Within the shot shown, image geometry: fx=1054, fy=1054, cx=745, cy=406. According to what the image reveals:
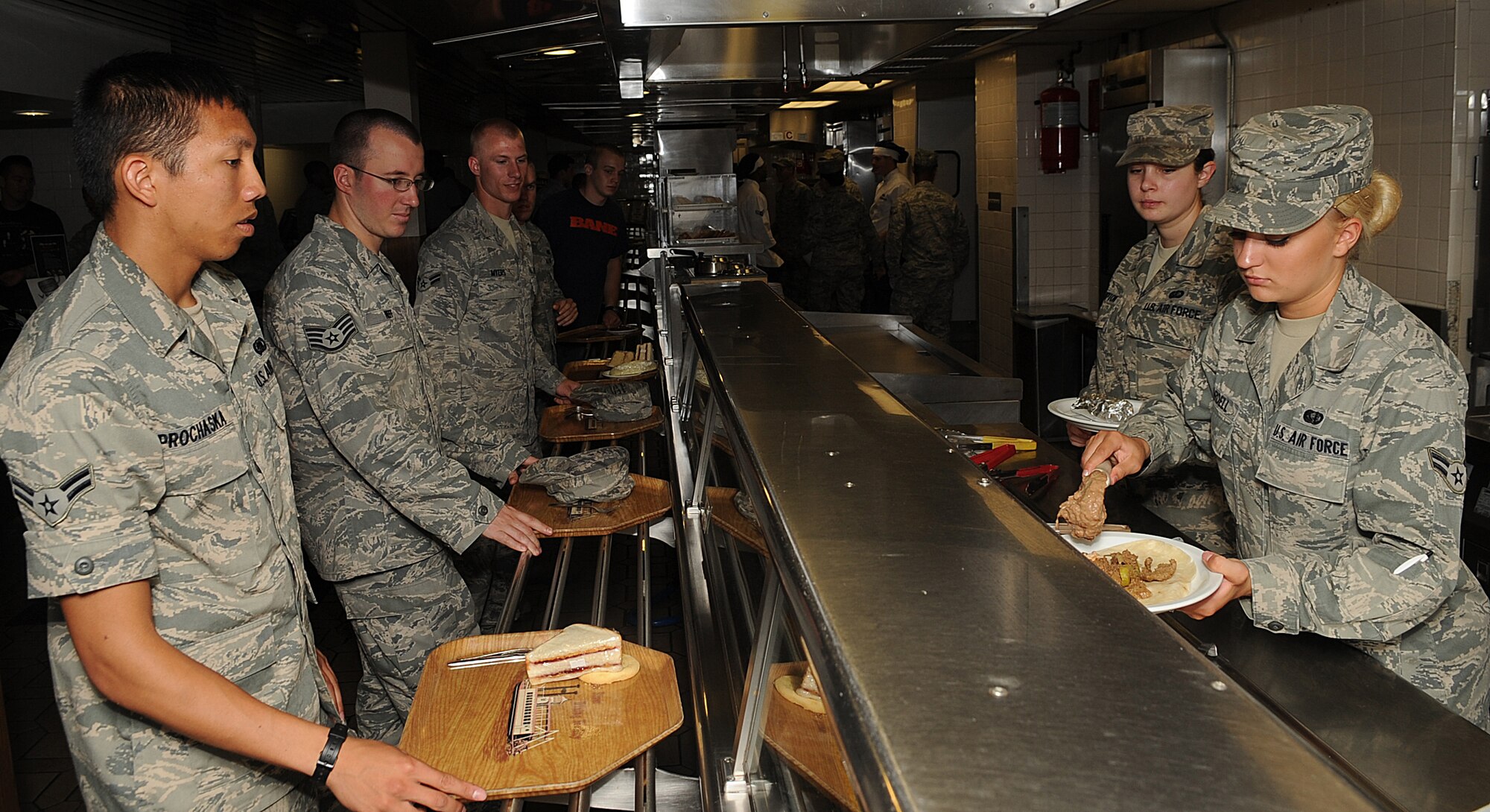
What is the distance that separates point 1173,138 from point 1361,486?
69.1 inches

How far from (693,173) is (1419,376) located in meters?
7.76

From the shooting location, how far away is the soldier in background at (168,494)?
139cm

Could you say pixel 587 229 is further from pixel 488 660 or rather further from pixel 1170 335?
pixel 488 660

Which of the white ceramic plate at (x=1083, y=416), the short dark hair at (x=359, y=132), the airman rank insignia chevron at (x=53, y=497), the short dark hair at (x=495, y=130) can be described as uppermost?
the short dark hair at (x=495, y=130)

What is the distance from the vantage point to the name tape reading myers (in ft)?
5.09

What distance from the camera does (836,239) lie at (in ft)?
35.8

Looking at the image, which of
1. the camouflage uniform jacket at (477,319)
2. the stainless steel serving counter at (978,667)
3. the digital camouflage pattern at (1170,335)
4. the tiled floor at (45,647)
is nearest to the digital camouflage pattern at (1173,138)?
the digital camouflage pattern at (1170,335)

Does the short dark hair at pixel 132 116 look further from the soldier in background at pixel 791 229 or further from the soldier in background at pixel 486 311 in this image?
the soldier in background at pixel 791 229

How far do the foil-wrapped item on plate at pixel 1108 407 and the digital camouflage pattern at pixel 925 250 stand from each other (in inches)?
262

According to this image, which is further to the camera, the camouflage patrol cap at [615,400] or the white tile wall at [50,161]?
the white tile wall at [50,161]

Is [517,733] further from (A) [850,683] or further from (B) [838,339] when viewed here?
(B) [838,339]

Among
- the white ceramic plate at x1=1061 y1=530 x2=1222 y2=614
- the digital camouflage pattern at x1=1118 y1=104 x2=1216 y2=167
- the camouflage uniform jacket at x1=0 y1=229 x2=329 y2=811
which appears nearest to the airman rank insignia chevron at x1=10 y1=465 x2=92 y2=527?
the camouflage uniform jacket at x1=0 y1=229 x2=329 y2=811

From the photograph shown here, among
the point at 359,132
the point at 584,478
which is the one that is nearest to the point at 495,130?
the point at 359,132

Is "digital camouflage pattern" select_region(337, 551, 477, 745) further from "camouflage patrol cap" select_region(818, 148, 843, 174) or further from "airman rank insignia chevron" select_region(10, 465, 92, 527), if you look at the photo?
"camouflage patrol cap" select_region(818, 148, 843, 174)
